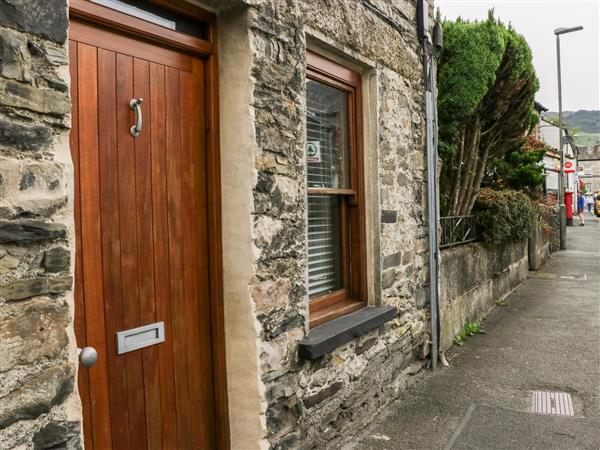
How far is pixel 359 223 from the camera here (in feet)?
12.7

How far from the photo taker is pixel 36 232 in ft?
5.41

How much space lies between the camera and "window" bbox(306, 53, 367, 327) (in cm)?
352

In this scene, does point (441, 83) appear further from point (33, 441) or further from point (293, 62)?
point (33, 441)

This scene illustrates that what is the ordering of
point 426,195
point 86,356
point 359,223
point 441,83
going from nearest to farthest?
point 86,356 < point 359,223 < point 426,195 < point 441,83

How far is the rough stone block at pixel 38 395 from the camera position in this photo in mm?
1562

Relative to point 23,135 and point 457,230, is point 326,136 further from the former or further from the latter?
point 457,230

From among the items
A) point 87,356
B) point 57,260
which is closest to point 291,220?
point 87,356

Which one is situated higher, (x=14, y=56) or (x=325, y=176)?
(x=14, y=56)

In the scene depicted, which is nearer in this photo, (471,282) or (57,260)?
(57,260)

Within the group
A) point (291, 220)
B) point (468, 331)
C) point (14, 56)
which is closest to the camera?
point (14, 56)

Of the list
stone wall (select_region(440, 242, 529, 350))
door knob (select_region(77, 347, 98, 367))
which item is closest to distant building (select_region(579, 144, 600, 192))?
stone wall (select_region(440, 242, 529, 350))

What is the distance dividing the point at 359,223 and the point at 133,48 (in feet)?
6.98

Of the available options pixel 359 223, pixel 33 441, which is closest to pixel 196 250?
pixel 33 441

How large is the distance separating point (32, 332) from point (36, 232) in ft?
1.04
